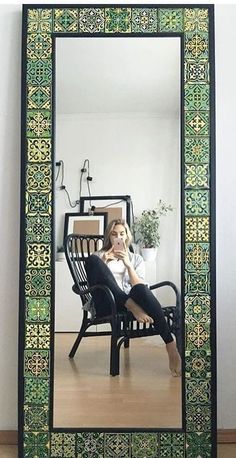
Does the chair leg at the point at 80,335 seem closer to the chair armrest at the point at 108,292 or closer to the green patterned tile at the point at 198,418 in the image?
the chair armrest at the point at 108,292

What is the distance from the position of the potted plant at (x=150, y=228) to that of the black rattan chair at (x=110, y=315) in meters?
0.14

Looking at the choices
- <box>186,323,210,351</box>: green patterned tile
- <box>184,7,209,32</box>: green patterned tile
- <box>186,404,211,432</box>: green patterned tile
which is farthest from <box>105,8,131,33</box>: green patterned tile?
<box>186,404,211,432</box>: green patterned tile

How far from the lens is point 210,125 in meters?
2.36

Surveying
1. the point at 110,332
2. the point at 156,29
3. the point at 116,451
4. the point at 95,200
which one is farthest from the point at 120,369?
the point at 156,29

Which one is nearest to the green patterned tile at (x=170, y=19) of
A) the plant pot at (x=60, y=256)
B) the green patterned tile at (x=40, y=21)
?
the green patterned tile at (x=40, y=21)

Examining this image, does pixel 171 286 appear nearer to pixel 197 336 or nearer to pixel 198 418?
pixel 197 336

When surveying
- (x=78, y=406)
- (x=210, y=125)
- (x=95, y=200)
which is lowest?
(x=78, y=406)

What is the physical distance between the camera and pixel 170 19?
7.73ft

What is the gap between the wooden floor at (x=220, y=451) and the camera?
2342mm

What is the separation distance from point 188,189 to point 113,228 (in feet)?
1.13

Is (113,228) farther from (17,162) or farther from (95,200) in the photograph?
(17,162)

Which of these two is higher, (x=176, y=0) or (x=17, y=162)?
(x=176, y=0)

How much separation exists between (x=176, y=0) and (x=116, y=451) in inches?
73.7

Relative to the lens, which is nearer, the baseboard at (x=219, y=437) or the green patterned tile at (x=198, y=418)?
the green patterned tile at (x=198, y=418)
